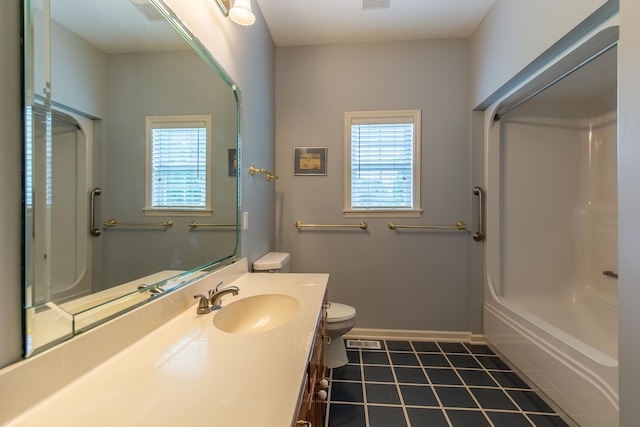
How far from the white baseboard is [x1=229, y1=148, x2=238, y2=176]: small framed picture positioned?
1721mm

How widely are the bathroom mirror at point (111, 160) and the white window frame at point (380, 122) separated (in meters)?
1.27

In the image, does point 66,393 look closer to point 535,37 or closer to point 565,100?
point 535,37

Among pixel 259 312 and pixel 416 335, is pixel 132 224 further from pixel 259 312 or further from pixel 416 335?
pixel 416 335

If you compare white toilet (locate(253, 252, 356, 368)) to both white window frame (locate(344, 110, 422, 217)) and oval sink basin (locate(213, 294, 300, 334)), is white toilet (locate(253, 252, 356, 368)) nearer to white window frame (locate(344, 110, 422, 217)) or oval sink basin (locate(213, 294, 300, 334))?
oval sink basin (locate(213, 294, 300, 334))

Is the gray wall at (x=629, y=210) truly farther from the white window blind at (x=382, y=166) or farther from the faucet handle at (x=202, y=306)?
the faucet handle at (x=202, y=306)

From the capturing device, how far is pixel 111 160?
0.76m

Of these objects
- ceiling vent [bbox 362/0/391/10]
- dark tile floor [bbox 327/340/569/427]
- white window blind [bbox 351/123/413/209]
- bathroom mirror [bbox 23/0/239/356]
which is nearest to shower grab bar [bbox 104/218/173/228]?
bathroom mirror [bbox 23/0/239/356]

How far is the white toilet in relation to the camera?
1710mm

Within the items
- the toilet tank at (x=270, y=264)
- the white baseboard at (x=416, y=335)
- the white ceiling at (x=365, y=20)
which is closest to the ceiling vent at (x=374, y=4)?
the white ceiling at (x=365, y=20)

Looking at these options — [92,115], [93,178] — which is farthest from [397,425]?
[92,115]

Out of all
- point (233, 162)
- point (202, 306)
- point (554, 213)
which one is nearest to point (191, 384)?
point (202, 306)

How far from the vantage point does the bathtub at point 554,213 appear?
6.62ft

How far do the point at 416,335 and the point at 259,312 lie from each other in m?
1.67

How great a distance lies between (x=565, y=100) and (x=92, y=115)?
3.04 m
